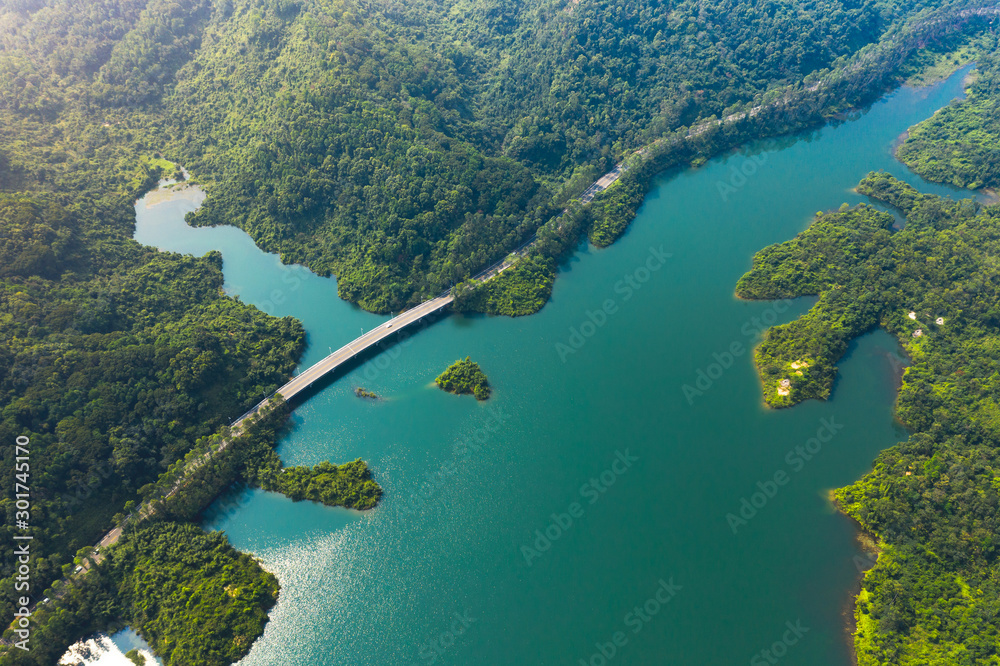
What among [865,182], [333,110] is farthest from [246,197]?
[865,182]

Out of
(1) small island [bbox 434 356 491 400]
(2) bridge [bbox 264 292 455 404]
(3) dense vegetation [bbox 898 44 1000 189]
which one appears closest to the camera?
→ (1) small island [bbox 434 356 491 400]

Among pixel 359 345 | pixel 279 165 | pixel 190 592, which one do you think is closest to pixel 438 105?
pixel 279 165

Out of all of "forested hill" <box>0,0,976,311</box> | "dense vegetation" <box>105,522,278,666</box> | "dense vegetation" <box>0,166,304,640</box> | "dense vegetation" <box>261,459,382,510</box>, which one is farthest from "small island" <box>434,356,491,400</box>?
"dense vegetation" <box>105,522,278,666</box>

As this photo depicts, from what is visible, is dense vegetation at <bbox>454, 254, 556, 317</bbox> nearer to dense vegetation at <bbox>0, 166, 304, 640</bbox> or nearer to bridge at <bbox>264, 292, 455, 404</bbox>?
bridge at <bbox>264, 292, 455, 404</bbox>

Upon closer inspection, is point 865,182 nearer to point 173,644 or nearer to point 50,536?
point 173,644

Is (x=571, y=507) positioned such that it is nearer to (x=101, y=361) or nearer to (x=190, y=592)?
(x=190, y=592)

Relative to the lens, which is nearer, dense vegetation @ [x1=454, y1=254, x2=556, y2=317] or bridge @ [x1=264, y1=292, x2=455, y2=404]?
bridge @ [x1=264, y1=292, x2=455, y2=404]

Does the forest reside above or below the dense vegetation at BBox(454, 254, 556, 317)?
above
